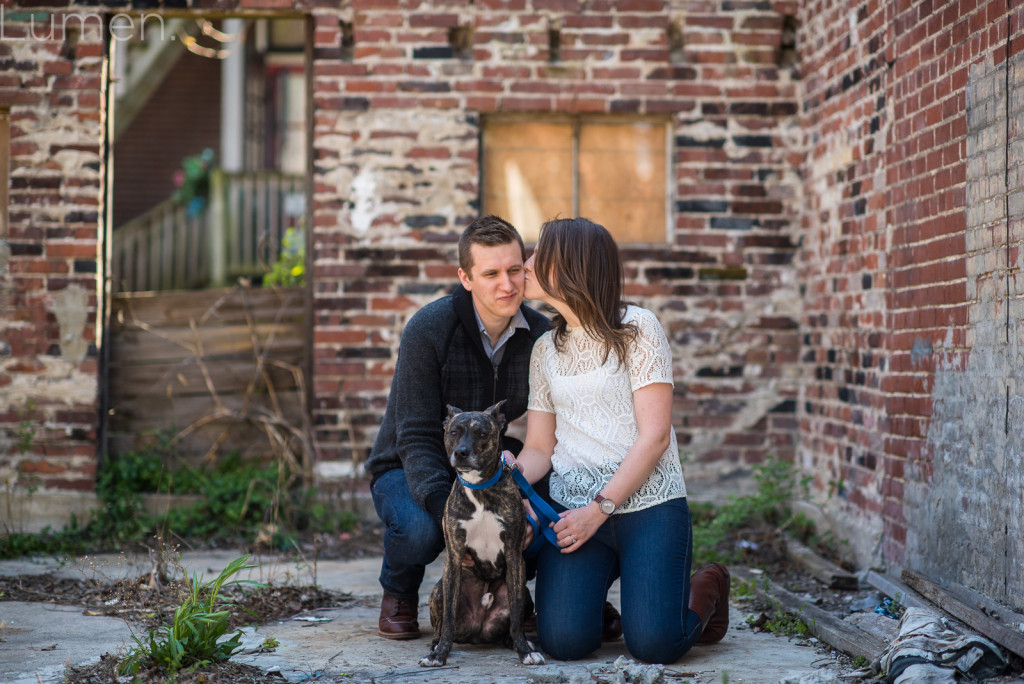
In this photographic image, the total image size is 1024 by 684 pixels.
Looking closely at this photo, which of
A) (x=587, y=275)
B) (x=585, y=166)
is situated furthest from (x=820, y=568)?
(x=585, y=166)

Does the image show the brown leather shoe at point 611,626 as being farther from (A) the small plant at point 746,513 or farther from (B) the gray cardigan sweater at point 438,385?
(A) the small plant at point 746,513

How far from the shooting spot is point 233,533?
19.2 ft

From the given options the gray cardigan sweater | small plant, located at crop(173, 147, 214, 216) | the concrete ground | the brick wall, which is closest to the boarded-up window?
the brick wall

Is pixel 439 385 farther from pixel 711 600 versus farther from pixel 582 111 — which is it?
pixel 582 111

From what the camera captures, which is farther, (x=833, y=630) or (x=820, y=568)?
(x=820, y=568)

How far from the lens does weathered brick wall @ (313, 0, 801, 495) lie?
19.8 feet

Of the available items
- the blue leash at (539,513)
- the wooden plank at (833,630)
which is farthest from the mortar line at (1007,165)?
the blue leash at (539,513)

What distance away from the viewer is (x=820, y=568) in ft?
15.9

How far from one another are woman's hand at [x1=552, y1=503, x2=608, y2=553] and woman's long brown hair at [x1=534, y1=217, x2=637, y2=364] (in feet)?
1.92

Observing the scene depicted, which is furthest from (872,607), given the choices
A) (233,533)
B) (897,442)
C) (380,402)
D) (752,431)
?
(233,533)

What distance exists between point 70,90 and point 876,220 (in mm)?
5034

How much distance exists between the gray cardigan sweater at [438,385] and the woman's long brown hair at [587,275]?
1.45 ft

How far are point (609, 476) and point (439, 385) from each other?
81cm

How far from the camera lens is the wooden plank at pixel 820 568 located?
4648 mm
